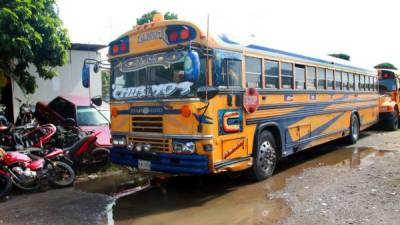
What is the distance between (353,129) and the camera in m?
12.2

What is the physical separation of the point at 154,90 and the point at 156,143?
0.87 m

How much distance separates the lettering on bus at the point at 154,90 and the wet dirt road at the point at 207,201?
1739 millimetres

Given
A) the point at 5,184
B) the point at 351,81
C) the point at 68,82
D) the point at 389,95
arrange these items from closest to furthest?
the point at 5,184 → the point at 351,81 → the point at 68,82 → the point at 389,95

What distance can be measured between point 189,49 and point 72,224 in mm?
2957

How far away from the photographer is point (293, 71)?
844 cm

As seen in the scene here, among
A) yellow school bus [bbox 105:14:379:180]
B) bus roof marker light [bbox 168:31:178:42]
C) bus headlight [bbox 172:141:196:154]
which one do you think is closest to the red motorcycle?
yellow school bus [bbox 105:14:379:180]

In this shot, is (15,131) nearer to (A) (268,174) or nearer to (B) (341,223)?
(A) (268,174)

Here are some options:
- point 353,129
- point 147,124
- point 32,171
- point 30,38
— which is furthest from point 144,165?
point 353,129

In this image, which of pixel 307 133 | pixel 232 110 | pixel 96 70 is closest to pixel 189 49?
pixel 232 110

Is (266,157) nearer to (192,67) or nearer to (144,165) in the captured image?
(144,165)

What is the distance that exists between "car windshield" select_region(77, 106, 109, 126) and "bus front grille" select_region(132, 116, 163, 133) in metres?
3.37

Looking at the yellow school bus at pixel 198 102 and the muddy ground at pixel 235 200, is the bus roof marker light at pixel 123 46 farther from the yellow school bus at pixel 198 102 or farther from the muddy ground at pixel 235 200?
the muddy ground at pixel 235 200

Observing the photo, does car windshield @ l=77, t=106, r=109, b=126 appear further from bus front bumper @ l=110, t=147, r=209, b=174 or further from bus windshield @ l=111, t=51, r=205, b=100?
bus front bumper @ l=110, t=147, r=209, b=174

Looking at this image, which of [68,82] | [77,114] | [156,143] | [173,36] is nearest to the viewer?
[173,36]
